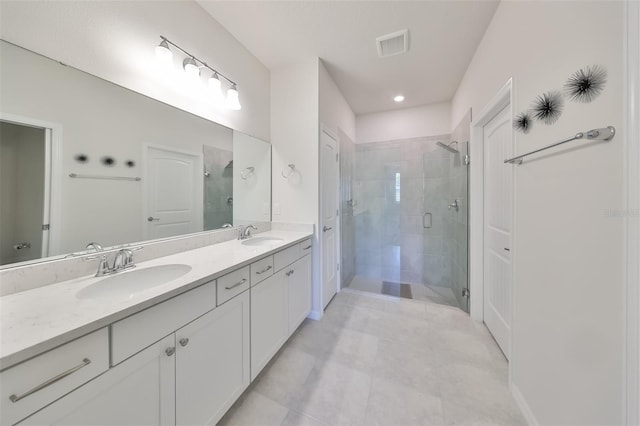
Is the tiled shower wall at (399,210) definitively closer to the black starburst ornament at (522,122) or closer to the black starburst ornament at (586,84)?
the black starburst ornament at (522,122)

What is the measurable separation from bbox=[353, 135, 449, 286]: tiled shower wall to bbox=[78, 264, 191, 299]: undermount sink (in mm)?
2636

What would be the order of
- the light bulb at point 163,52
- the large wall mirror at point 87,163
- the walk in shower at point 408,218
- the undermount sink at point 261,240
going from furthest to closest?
the walk in shower at point 408,218 → the undermount sink at point 261,240 → the light bulb at point 163,52 → the large wall mirror at point 87,163

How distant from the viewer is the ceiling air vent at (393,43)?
1.81 m

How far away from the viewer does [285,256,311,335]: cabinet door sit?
1.79 metres

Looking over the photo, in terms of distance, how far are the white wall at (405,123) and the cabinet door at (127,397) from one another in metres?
3.43

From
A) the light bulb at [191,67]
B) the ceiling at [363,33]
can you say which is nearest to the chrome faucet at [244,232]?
the light bulb at [191,67]

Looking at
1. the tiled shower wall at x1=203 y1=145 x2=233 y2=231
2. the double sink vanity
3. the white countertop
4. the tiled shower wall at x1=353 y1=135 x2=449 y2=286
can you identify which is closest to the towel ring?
the tiled shower wall at x1=203 y1=145 x2=233 y2=231

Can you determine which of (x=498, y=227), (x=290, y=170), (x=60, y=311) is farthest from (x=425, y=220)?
(x=60, y=311)

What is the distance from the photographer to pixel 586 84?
82 centimetres

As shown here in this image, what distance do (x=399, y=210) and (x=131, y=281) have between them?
3.08 m

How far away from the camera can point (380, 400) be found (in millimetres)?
1330

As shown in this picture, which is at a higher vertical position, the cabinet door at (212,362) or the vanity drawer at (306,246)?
the vanity drawer at (306,246)

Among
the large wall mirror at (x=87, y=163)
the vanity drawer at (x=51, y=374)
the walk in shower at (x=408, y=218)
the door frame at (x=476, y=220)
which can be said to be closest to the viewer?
the vanity drawer at (x=51, y=374)

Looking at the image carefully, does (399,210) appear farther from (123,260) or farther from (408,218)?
(123,260)
